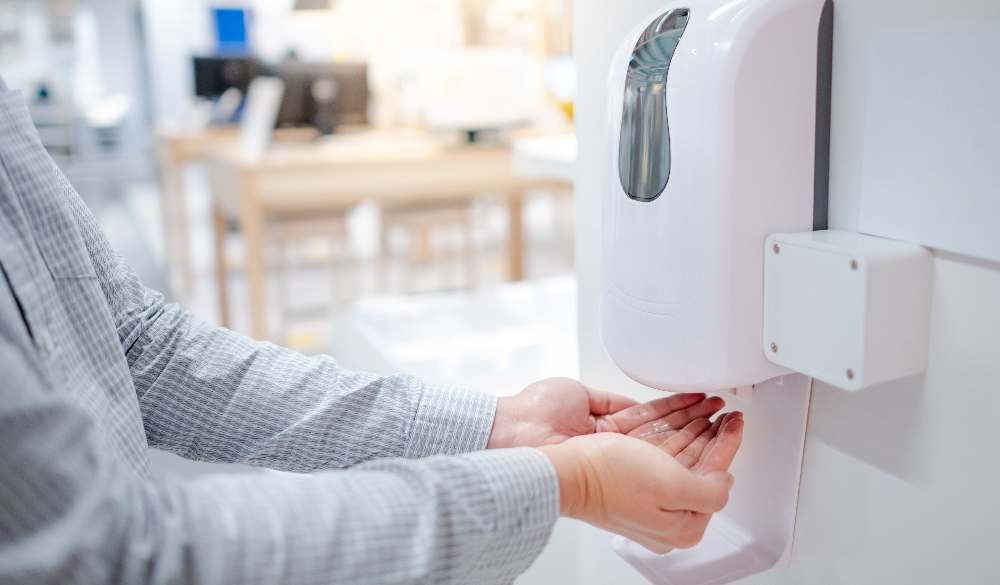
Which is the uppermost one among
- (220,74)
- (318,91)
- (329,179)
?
(220,74)

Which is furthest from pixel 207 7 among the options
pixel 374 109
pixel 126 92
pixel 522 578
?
pixel 522 578

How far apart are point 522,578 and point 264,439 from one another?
1.48ft

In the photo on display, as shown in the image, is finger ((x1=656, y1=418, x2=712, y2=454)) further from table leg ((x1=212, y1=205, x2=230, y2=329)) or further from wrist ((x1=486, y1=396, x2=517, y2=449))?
table leg ((x1=212, y1=205, x2=230, y2=329))

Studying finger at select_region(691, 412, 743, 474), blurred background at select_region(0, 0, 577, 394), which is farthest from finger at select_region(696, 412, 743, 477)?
blurred background at select_region(0, 0, 577, 394)

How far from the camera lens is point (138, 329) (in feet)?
2.17

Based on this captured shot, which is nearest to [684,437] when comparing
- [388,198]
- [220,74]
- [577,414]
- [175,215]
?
[577,414]

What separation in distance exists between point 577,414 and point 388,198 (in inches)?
102

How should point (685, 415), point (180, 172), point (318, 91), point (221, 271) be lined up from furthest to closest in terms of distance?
1. point (180, 172)
2. point (318, 91)
3. point (221, 271)
4. point (685, 415)

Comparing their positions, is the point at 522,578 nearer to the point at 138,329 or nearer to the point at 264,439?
the point at 264,439

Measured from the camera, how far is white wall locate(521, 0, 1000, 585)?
1.46 feet

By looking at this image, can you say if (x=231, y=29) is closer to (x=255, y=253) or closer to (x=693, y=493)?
(x=255, y=253)

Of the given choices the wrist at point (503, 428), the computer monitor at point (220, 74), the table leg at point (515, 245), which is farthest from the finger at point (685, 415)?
the computer monitor at point (220, 74)

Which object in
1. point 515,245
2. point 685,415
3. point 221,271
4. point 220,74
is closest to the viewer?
point 685,415

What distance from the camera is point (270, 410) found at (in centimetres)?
66
